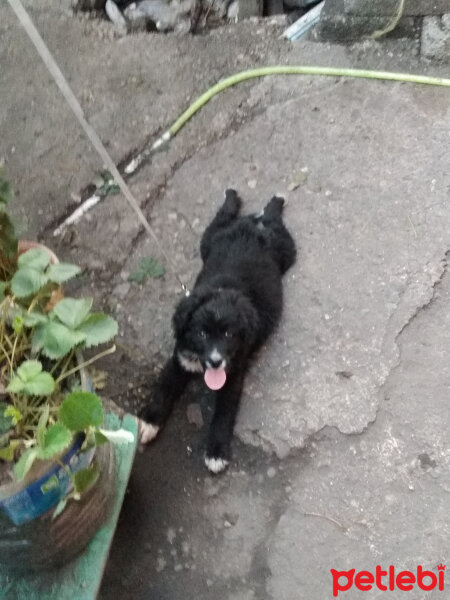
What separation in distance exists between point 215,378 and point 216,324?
0.67ft

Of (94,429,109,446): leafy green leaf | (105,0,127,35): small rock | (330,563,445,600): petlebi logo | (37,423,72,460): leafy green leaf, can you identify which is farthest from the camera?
(105,0,127,35): small rock

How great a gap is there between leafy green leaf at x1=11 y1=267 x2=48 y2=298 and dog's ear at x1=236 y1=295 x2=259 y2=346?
0.75 meters

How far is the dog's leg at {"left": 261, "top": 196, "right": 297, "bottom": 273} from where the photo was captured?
2.47 meters

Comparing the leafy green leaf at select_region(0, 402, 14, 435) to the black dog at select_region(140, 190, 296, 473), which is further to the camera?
the black dog at select_region(140, 190, 296, 473)

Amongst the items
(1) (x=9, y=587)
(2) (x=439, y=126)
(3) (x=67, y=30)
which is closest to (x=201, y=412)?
(1) (x=9, y=587)

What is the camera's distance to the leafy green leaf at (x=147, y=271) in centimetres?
254

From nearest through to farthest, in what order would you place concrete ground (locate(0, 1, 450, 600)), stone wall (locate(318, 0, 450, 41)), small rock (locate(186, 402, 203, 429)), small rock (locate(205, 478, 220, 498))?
concrete ground (locate(0, 1, 450, 600)) → small rock (locate(205, 478, 220, 498)) → small rock (locate(186, 402, 203, 429)) → stone wall (locate(318, 0, 450, 41))

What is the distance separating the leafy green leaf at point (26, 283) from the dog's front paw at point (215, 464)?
0.94 m

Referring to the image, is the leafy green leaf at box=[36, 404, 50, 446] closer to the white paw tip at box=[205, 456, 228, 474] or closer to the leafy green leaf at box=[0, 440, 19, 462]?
the leafy green leaf at box=[0, 440, 19, 462]

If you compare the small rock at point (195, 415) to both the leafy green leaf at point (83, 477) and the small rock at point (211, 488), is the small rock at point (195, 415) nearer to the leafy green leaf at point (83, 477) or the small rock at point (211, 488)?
the small rock at point (211, 488)

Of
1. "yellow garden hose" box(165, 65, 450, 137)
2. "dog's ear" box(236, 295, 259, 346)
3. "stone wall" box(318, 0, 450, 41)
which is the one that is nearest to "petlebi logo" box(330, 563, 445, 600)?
"dog's ear" box(236, 295, 259, 346)

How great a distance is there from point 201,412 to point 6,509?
1.00 meters

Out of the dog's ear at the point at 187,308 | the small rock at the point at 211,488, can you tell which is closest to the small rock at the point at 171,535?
the small rock at the point at 211,488

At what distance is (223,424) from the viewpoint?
6.97 ft
